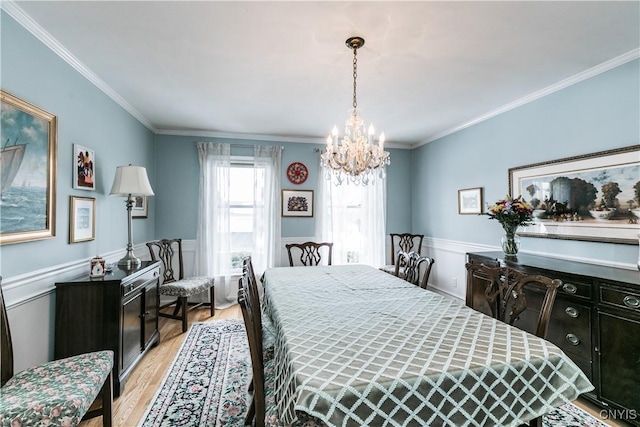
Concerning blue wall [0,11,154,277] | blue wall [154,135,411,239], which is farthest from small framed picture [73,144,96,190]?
blue wall [154,135,411,239]

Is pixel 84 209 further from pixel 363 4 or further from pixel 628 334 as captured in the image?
pixel 628 334

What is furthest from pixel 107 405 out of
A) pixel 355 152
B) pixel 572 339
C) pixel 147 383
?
pixel 572 339

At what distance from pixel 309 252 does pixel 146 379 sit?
2.30 metres

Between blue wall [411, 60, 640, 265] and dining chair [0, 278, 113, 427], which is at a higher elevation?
Result: blue wall [411, 60, 640, 265]

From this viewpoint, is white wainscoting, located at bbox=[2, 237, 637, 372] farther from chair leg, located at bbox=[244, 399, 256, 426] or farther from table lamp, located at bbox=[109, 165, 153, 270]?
chair leg, located at bbox=[244, 399, 256, 426]

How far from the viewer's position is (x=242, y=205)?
452 centimetres

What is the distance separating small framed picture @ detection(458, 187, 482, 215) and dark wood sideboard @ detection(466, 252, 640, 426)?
1.49 metres

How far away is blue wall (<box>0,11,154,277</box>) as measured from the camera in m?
1.79

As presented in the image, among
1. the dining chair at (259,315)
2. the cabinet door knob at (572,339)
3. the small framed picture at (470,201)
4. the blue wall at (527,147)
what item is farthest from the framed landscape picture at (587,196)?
the dining chair at (259,315)

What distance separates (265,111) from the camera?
3.52 m

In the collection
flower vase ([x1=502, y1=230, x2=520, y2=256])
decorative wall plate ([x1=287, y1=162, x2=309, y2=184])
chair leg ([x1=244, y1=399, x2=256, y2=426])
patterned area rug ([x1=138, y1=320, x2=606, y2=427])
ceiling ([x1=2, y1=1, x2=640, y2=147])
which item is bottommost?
patterned area rug ([x1=138, y1=320, x2=606, y2=427])

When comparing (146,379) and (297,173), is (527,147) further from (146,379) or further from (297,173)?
(146,379)

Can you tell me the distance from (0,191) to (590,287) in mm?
3649

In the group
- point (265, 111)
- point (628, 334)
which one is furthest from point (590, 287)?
point (265, 111)
